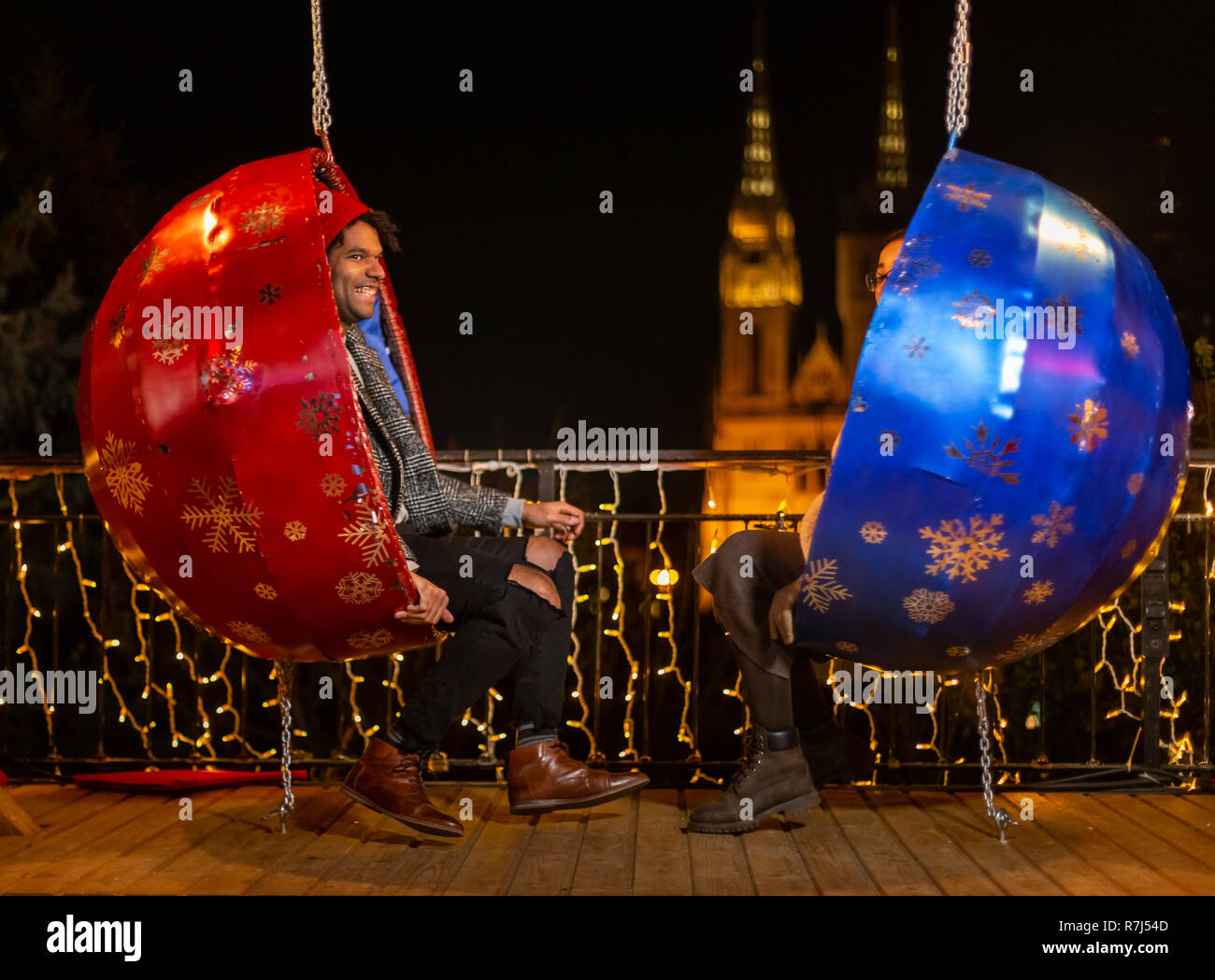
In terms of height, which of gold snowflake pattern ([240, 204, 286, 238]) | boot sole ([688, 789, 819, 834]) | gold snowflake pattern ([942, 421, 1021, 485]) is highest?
gold snowflake pattern ([240, 204, 286, 238])

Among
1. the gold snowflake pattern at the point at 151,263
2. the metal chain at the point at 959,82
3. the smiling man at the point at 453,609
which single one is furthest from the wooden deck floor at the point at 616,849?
the metal chain at the point at 959,82

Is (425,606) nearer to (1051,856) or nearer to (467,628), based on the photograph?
(467,628)

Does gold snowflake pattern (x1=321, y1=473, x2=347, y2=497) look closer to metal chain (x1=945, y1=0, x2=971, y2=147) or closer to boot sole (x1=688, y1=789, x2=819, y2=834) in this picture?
boot sole (x1=688, y1=789, x2=819, y2=834)

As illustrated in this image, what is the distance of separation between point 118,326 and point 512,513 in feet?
3.62

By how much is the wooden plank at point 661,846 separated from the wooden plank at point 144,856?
1116mm

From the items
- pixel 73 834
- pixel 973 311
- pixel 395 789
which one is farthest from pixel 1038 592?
pixel 73 834

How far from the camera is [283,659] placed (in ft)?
9.62

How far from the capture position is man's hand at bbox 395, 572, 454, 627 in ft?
8.51

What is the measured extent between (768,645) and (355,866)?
1.12m

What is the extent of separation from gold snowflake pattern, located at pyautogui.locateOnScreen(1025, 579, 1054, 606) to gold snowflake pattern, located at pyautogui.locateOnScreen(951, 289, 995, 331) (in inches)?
21.8

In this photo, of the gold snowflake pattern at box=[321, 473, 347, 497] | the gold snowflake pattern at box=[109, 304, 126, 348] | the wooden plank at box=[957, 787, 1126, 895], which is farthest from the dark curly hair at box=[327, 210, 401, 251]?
the wooden plank at box=[957, 787, 1126, 895]

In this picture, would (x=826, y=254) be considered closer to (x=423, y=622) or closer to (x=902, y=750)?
(x=902, y=750)

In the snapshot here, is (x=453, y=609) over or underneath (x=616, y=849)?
over

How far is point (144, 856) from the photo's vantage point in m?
2.86
